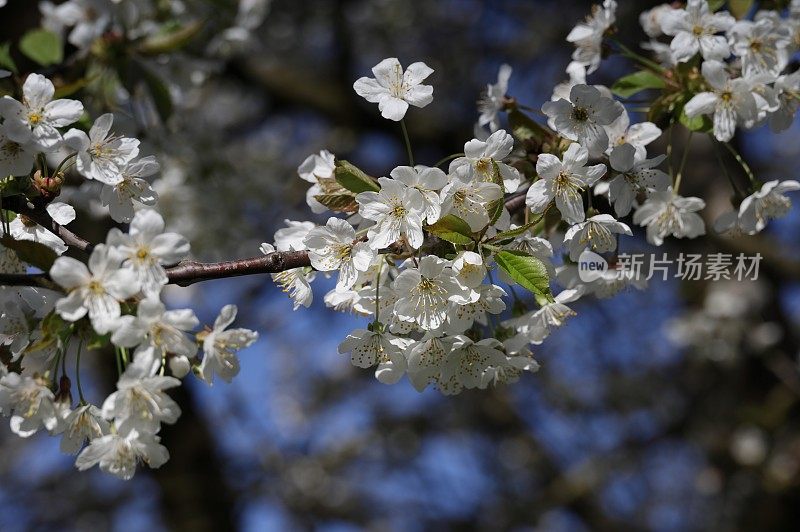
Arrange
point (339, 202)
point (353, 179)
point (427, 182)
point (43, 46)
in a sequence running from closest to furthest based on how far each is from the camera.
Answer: point (427, 182) < point (353, 179) < point (339, 202) < point (43, 46)

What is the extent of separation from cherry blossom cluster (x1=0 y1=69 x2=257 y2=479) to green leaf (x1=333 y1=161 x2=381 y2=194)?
29 cm

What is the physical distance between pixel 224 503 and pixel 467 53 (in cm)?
303

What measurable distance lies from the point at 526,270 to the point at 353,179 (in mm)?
337

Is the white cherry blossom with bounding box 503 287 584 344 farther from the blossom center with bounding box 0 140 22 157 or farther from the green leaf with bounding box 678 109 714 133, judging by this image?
the blossom center with bounding box 0 140 22 157

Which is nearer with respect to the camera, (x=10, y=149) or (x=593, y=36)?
(x=10, y=149)

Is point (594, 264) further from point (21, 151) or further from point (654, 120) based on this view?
point (21, 151)

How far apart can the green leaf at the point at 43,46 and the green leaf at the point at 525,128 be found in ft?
4.88

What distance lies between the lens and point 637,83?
170cm

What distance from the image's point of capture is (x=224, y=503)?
15.3 ft

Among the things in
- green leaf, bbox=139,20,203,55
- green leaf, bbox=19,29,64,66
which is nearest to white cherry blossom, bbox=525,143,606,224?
green leaf, bbox=139,20,203,55

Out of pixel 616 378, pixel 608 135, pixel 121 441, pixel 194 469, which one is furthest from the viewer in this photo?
pixel 616 378

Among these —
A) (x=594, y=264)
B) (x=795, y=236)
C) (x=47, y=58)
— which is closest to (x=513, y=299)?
(x=594, y=264)

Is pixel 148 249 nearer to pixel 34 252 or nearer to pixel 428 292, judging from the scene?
pixel 34 252

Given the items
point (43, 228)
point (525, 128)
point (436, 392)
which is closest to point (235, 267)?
point (43, 228)
